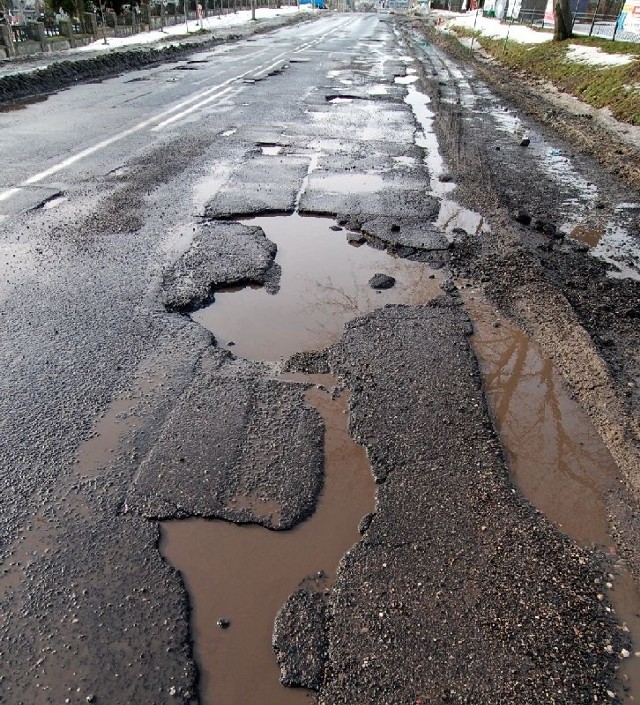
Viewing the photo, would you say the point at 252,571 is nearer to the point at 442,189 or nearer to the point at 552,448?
the point at 552,448

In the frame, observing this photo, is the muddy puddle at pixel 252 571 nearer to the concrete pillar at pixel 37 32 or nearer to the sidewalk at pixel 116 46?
the sidewalk at pixel 116 46

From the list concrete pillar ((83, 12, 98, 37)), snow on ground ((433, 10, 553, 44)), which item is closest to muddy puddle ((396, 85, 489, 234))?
snow on ground ((433, 10, 553, 44))

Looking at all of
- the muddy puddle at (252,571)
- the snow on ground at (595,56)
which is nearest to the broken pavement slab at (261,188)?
the muddy puddle at (252,571)

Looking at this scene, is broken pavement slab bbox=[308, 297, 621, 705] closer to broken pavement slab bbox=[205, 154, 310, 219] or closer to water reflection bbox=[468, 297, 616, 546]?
water reflection bbox=[468, 297, 616, 546]

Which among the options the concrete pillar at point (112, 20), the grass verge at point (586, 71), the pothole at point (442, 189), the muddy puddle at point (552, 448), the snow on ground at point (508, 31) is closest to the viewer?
the muddy puddle at point (552, 448)

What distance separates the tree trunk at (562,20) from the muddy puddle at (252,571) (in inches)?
1048

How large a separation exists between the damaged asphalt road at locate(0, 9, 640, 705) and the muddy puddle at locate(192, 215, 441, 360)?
0.42ft

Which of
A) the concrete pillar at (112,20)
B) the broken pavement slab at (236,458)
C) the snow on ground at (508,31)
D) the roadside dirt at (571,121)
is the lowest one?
the snow on ground at (508,31)

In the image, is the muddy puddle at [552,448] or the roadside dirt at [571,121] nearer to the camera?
the muddy puddle at [552,448]

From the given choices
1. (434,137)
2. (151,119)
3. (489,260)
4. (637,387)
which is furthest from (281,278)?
(151,119)

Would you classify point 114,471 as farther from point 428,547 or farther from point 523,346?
point 523,346

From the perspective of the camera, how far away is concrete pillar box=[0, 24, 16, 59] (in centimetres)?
2148

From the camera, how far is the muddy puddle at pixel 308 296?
441 cm

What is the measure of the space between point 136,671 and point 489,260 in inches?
Answer: 188
